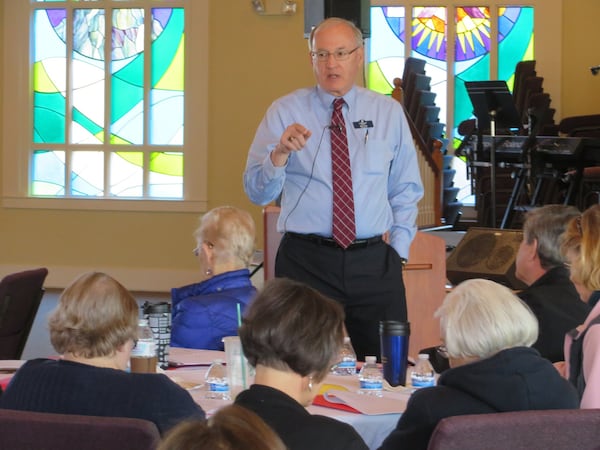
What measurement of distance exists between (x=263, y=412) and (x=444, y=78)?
34.0ft

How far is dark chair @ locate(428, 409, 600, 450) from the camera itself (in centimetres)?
191

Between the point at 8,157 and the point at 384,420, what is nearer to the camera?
the point at 384,420

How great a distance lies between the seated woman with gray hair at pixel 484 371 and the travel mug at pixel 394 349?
33cm

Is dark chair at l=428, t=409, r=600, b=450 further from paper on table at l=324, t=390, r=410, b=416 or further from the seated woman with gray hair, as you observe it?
paper on table at l=324, t=390, r=410, b=416

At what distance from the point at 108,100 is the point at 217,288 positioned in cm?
852

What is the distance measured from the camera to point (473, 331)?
7.73ft

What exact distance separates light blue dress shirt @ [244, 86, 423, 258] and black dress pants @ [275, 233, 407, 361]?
0.22ft

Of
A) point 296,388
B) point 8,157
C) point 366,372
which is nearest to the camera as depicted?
point 296,388

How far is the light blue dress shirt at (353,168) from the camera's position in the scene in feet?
12.2

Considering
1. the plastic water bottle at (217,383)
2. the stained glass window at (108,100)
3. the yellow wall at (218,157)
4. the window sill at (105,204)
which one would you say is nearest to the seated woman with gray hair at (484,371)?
the plastic water bottle at (217,383)

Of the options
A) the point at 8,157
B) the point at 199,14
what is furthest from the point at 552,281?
the point at 8,157

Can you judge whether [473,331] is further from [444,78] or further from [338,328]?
[444,78]

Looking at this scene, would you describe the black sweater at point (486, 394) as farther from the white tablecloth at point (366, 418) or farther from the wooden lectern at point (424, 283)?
the wooden lectern at point (424, 283)

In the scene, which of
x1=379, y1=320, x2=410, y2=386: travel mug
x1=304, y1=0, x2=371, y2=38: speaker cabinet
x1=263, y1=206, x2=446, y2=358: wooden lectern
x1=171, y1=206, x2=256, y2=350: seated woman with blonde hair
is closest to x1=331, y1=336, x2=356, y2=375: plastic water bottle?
x1=379, y1=320, x2=410, y2=386: travel mug
